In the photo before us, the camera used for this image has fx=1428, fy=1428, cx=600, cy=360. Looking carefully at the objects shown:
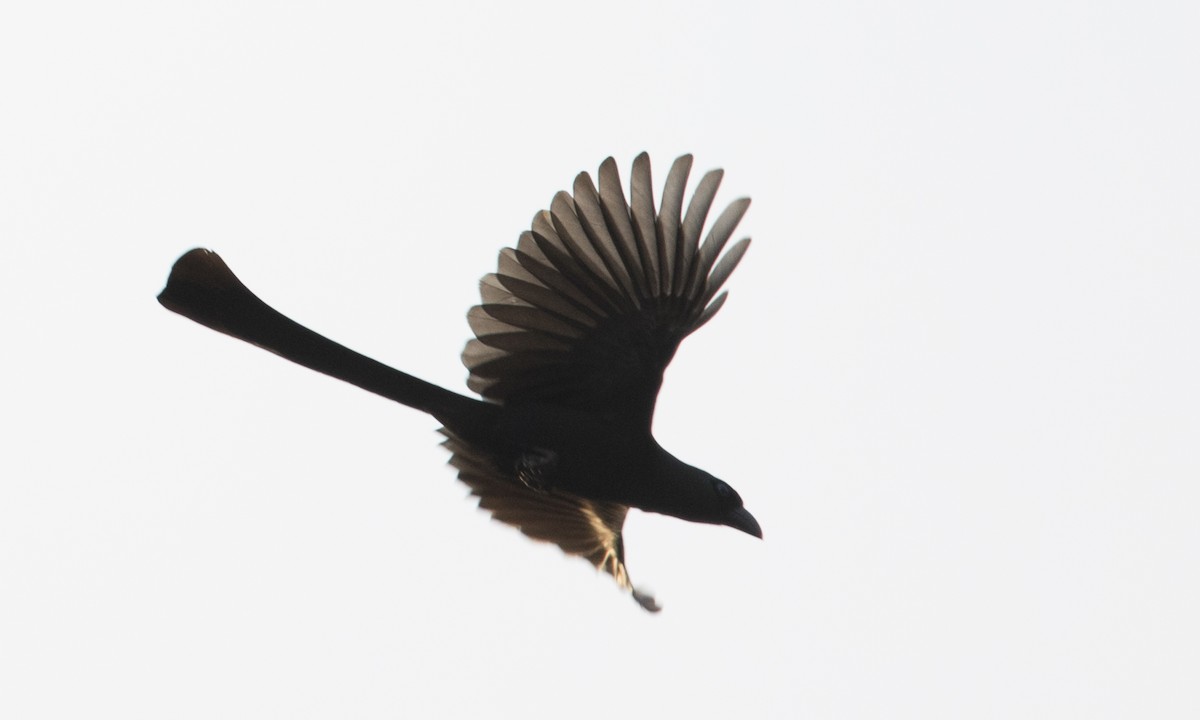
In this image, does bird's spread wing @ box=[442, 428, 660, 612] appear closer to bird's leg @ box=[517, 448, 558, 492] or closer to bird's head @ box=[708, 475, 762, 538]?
bird's leg @ box=[517, 448, 558, 492]

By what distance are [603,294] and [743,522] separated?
1.43 meters

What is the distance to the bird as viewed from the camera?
603cm

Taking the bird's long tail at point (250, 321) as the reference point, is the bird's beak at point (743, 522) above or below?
below

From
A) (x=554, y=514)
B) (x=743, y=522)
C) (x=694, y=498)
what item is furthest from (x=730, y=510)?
(x=554, y=514)

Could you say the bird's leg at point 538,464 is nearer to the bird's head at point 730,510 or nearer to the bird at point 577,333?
the bird at point 577,333

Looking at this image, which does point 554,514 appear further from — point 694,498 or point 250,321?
point 250,321

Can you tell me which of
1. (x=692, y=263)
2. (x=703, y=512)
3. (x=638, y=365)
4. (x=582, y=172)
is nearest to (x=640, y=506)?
(x=703, y=512)

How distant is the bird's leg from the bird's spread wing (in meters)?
0.27

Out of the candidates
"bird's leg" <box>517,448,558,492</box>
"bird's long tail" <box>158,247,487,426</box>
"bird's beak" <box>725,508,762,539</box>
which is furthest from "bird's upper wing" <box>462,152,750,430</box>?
"bird's beak" <box>725,508,762,539</box>

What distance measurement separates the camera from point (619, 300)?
625cm

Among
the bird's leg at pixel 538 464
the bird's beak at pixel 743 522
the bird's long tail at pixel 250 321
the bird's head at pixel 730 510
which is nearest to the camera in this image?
the bird's long tail at pixel 250 321

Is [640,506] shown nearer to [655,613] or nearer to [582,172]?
[655,613]

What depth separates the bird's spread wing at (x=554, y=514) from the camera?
6856mm

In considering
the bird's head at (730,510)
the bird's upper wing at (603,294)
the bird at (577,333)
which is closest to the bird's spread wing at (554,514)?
the bird at (577,333)
